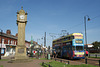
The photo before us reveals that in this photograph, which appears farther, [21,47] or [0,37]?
[0,37]

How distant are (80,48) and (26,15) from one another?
36.3 feet

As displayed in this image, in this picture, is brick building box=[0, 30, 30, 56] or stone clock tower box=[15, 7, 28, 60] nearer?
stone clock tower box=[15, 7, 28, 60]

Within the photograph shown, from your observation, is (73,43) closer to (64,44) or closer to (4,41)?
(64,44)

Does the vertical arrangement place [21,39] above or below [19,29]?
below

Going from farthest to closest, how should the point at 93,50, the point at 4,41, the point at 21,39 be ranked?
the point at 93,50
the point at 4,41
the point at 21,39

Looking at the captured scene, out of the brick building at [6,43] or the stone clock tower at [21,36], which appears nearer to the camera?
the stone clock tower at [21,36]

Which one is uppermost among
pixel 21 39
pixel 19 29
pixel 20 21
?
pixel 20 21

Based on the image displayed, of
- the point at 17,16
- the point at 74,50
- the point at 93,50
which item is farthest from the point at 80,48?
the point at 93,50

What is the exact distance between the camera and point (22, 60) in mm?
16266

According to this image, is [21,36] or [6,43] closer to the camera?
[21,36]

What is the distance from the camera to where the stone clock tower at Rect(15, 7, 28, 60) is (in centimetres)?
1683

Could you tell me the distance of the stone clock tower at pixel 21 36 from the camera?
16.8m

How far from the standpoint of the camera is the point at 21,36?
57.2 ft

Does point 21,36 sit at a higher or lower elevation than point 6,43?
higher
